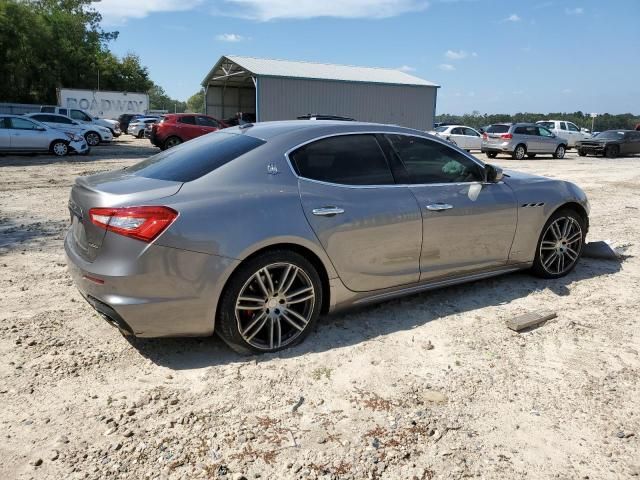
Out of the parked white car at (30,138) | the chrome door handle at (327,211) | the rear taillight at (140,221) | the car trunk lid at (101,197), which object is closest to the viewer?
A: the rear taillight at (140,221)

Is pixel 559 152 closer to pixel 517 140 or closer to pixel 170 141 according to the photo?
pixel 517 140

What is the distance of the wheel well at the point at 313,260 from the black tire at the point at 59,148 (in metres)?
17.3

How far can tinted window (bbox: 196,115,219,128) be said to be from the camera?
22.1 m

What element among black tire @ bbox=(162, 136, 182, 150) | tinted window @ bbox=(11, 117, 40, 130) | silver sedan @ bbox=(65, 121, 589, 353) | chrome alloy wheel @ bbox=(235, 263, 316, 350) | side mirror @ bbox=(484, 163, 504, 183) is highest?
tinted window @ bbox=(11, 117, 40, 130)

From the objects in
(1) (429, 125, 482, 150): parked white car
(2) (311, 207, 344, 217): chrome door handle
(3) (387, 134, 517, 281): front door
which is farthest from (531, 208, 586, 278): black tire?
(1) (429, 125, 482, 150): parked white car

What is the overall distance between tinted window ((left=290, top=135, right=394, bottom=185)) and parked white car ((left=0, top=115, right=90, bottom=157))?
1694 cm

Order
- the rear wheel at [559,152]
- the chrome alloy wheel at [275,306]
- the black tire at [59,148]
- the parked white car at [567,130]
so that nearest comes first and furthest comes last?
the chrome alloy wheel at [275,306] → the black tire at [59,148] → the rear wheel at [559,152] → the parked white car at [567,130]

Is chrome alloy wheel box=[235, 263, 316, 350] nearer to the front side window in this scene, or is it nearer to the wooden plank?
the wooden plank

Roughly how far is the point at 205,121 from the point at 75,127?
642 cm

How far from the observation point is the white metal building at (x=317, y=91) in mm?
27438

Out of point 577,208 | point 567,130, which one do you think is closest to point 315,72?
point 567,130

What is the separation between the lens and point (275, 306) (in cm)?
350

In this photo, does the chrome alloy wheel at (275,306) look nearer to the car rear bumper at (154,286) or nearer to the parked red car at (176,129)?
the car rear bumper at (154,286)

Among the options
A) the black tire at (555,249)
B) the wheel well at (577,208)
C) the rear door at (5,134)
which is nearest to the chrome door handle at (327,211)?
the black tire at (555,249)
